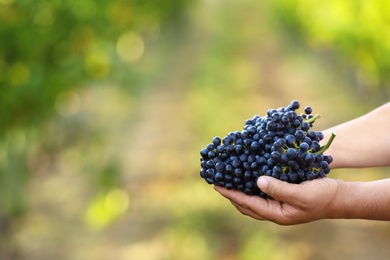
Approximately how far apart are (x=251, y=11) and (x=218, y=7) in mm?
1513

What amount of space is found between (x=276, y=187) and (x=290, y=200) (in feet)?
0.27

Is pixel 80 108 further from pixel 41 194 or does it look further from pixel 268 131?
pixel 268 131

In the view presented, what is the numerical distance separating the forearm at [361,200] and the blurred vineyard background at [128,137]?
338 centimetres

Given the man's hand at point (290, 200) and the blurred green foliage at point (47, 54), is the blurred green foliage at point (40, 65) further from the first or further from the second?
the man's hand at point (290, 200)

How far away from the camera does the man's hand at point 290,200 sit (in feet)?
6.63

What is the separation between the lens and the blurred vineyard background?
20.5 ft

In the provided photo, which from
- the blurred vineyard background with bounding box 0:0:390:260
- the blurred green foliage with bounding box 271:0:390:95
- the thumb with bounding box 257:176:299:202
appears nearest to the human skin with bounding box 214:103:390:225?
the thumb with bounding box 257:176:299:202

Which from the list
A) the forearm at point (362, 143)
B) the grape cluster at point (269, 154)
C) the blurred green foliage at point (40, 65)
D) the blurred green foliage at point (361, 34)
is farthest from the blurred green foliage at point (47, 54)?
the grape cluster at point (269, 154)

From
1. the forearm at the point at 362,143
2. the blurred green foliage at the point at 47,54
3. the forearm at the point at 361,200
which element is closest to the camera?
the forearm at the point at 361,200

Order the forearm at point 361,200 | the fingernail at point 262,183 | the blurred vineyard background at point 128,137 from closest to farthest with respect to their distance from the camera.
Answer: the fingernail at point 262,183, the forearm at point 361,200, the blurred vineyard background at point 128,137

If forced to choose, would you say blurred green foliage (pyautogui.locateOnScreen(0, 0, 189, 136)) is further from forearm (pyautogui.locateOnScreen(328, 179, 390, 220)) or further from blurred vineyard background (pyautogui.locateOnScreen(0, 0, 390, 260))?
forearm (pyautogui.locateOnScreen(328, 179, 390, 220))

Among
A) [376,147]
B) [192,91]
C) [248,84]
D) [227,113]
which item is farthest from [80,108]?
[376,147]

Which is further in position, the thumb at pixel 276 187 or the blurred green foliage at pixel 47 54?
the blurred green foliage at pixel 47 54

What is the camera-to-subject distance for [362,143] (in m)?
2.54
